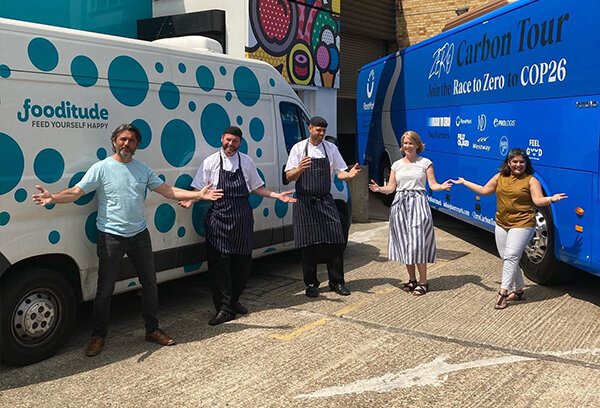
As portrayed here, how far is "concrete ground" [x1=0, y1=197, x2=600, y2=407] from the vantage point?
4031mm

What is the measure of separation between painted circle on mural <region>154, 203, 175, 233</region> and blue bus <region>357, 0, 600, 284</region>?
3.85 m

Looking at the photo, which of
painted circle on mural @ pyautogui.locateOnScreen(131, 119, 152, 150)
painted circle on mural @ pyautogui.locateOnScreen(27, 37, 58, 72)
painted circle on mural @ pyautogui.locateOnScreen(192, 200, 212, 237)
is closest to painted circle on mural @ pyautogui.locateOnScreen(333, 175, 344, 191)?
painted circle on mural @ pyautogui.locateOnScreen(192, 200, 212, 237)

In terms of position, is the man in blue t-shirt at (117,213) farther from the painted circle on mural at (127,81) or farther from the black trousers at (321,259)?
the black trousers at (321,259)

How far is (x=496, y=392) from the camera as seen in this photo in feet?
13.2

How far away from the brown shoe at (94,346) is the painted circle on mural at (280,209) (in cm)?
272

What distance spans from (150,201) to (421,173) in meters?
2.82

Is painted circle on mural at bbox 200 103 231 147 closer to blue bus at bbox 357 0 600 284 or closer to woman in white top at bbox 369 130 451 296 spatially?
woman in white top at bbox 369 130 451 296

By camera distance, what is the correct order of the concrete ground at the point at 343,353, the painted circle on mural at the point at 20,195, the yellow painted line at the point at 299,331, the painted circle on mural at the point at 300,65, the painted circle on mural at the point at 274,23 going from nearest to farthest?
the concrete ground at the point at 343,353
the painted circle on mural at the point at 20,195
the yellow painted line at the point at 299,331
the painted circle on mural at the point at 274,23
the painted circle on mural at the point at 300,65

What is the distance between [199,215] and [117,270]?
4.23 feet

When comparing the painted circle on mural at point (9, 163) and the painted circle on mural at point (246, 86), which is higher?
the painted circle on mural at point (246, 86)

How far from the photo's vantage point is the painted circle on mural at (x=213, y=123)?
596 centimetres

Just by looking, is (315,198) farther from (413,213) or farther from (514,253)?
(514,253)

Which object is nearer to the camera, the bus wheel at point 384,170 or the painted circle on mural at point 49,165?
the painted circle on mural at point 49,165

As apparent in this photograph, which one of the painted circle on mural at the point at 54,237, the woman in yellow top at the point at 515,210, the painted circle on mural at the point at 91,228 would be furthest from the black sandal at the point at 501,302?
the painted circle on mural at the point at 54,237
